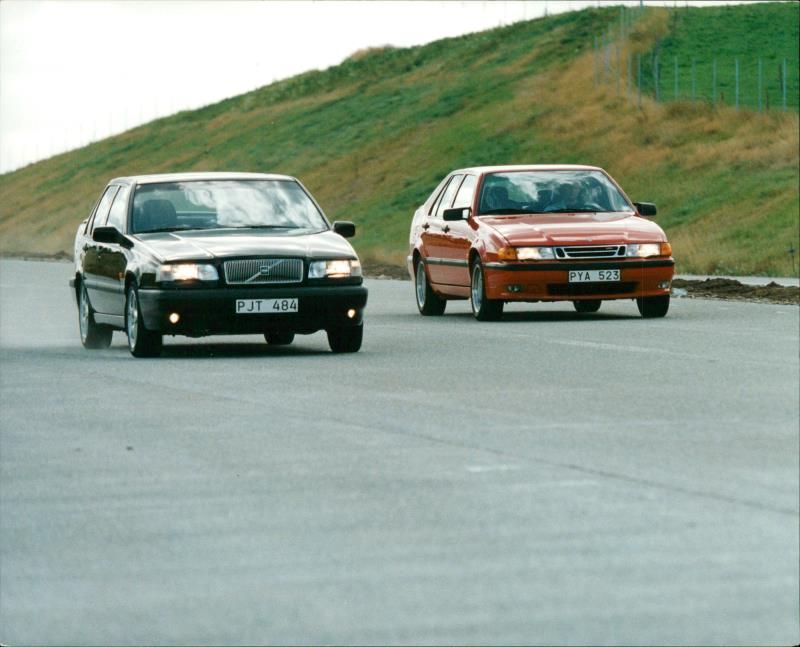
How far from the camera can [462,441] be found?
10.6 metres

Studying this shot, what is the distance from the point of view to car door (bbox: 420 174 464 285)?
22.5 metres

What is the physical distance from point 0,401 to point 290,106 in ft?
349

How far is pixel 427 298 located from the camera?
23.4m

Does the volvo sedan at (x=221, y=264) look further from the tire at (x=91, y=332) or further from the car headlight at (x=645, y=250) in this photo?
the car headlight at (x=645, y=250)

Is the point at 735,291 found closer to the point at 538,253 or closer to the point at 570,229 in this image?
the point at 570,229

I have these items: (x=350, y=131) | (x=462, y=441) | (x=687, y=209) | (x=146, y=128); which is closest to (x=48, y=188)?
(x=146, y=128)

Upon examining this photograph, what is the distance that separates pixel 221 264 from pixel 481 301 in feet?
18.4

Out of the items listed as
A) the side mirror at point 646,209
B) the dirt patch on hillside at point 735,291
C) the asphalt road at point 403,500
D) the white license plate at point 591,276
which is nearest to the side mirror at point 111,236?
the asphalt road at point 403,500

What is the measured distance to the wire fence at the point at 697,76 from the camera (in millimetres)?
73562

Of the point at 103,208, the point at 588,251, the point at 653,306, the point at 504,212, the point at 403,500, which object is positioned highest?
the point at 103,208

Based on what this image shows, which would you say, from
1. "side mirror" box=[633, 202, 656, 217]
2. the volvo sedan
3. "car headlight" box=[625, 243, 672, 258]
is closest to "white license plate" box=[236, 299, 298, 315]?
the volvo sedan

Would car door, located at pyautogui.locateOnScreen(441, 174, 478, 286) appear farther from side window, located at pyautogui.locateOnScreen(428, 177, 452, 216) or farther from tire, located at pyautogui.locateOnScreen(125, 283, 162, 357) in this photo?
tire, located at pyautogui.locateOnScreen(125, 283, 162, 357)

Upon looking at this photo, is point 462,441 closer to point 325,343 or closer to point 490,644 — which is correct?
point 490,644

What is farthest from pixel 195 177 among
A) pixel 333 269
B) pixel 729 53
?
pixel 729 53
